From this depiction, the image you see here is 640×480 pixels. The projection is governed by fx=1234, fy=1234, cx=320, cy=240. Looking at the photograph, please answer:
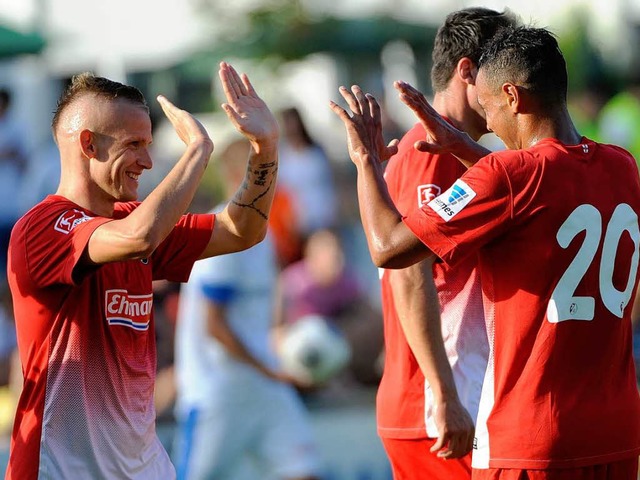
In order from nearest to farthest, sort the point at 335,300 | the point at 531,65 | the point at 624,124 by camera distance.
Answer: the point at 531,65 → the point at 335,300 → the point at 624,124

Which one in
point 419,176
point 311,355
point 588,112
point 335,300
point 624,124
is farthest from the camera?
point 588,112

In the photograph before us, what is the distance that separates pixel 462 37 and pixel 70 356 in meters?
2.18

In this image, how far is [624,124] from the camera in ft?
42.1

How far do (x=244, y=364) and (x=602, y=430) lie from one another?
3776mm

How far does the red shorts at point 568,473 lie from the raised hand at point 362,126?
3.89 feet

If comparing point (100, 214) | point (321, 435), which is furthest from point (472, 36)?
point (321, 435)

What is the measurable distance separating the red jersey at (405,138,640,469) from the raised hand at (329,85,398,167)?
346 mm

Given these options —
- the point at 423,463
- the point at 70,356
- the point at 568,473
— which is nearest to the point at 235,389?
the point at 423,463

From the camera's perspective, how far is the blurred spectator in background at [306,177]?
488 inches

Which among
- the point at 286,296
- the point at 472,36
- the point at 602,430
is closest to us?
the point at 602,430

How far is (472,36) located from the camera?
5.29m

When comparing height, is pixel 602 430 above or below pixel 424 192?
below

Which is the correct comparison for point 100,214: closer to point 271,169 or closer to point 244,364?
point 271,169

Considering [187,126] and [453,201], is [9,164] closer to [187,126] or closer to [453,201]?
[187,126]
